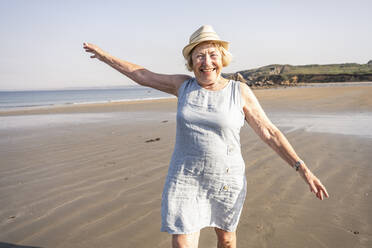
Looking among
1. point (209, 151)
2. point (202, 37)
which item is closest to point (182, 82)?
point (202, 37)

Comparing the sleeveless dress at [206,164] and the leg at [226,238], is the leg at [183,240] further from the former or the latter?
the leg at [226,238]

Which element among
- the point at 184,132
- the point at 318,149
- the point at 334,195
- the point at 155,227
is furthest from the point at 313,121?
the point at 184,132

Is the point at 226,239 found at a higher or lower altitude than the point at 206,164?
lower

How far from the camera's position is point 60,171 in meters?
5.61

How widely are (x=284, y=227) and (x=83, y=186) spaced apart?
3160 millimetres

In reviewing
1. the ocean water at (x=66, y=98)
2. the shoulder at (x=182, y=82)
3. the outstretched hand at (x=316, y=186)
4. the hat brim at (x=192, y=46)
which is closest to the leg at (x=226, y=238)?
the outstretched hand at (x=316, y=186)

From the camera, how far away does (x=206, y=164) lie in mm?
2221

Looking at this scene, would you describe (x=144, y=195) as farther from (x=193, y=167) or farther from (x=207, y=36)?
(x=207, y=36)

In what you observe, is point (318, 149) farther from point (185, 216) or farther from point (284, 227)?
point (185, 216)

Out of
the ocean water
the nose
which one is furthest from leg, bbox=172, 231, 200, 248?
the ocean water

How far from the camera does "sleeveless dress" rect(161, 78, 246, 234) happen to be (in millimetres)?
2184

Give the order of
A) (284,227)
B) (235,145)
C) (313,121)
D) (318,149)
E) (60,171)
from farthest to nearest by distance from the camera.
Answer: (313,121)
(318,149)
(60,171)
(284,227)
(235,145)

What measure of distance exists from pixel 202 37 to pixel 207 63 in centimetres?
20

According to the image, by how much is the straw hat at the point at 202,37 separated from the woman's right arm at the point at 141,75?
27cm
